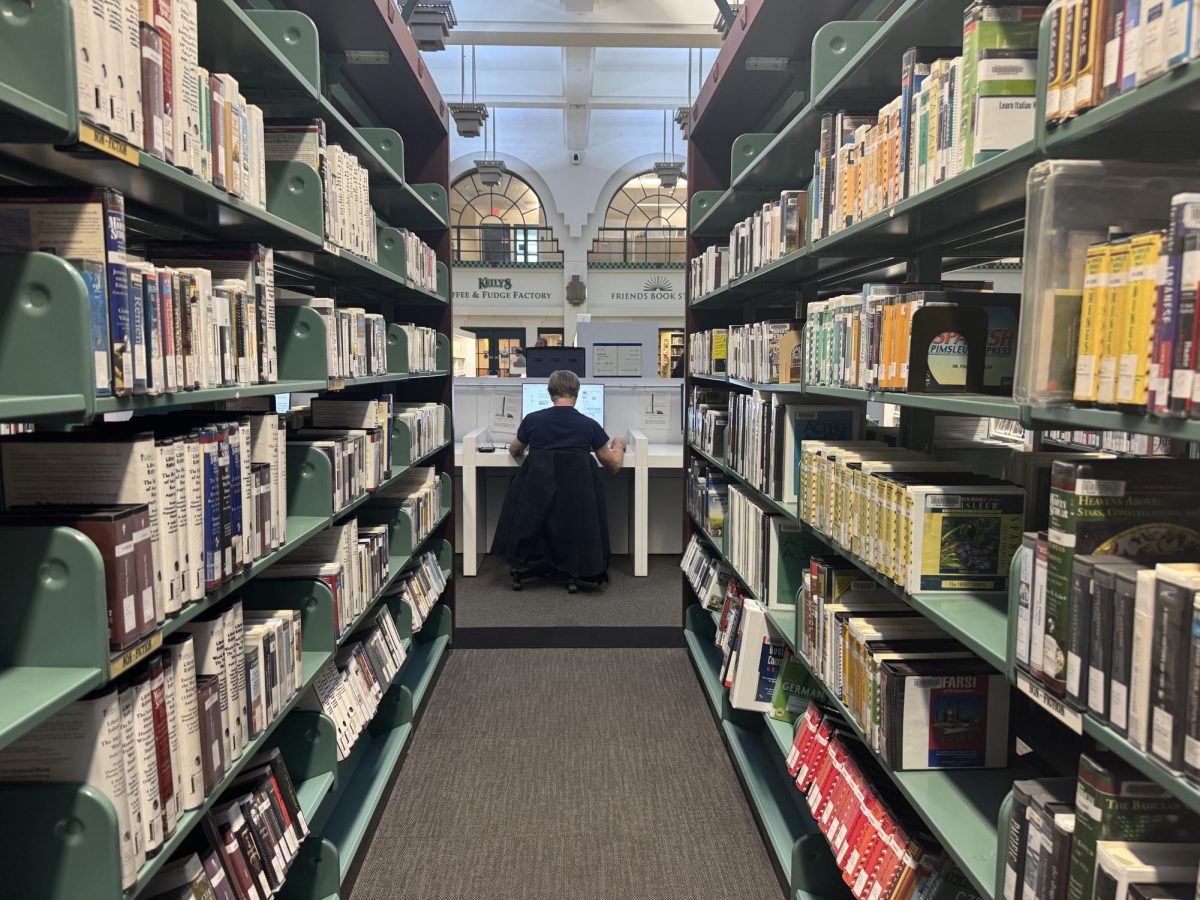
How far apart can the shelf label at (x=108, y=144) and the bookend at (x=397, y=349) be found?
1961 millimetres

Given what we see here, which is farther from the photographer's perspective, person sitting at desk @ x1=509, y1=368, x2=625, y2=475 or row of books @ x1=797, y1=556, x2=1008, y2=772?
person sitting at desk @ x1=509, y1=368, x2=625, y2=475

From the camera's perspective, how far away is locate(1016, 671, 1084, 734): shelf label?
1.03 metres

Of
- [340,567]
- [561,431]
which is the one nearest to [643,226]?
[561,431]

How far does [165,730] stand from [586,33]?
6686 mm

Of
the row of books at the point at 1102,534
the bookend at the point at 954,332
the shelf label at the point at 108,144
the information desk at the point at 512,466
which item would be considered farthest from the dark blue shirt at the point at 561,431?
the row of books at the point at 1102,534

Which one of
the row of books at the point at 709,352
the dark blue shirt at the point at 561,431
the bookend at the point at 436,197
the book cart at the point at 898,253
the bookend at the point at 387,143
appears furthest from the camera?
the dark blue shirt at the point at 561,431

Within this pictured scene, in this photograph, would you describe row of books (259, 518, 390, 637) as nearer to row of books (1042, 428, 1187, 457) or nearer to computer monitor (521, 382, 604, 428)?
row of books (1042, 428, 1187, 457)

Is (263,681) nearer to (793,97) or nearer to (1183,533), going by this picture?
(1183,533)

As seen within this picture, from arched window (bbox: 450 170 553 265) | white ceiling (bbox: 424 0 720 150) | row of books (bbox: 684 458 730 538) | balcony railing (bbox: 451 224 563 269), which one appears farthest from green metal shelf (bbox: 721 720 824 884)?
arched window (bbox: 450 170 553 265)

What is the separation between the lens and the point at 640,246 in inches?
527

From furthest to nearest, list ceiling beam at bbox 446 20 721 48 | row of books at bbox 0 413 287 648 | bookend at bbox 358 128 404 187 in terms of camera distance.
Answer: ceiling beam at bbox 446 20 721 48 → bookend at bbox 358 128 404 187 → row of books at bbox 0 413 287 648

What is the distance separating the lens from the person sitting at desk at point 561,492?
4.75 meters

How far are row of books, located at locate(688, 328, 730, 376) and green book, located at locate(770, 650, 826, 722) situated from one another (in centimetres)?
140

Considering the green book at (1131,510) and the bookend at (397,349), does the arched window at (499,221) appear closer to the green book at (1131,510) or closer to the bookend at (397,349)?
the bookend at (397,349)
